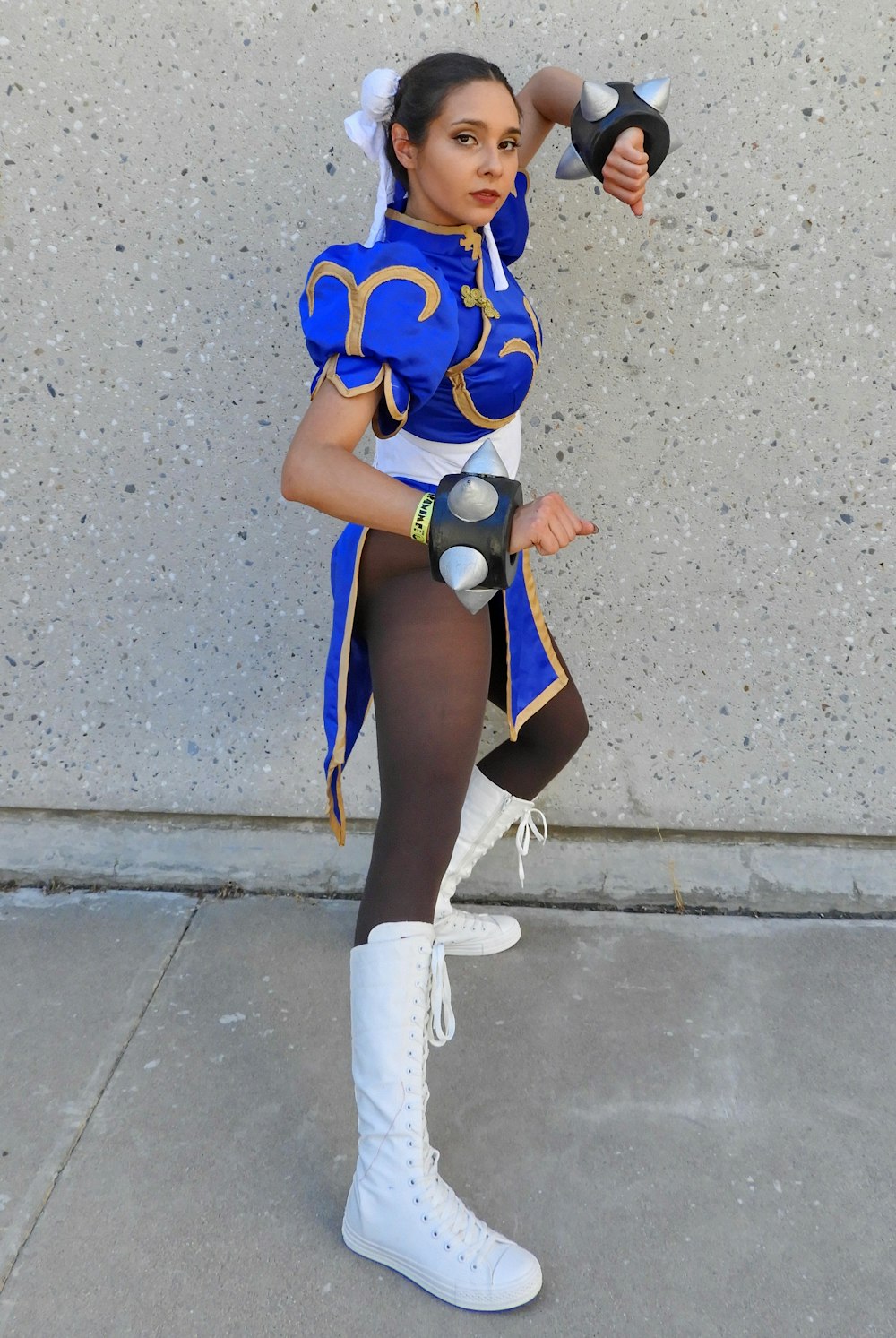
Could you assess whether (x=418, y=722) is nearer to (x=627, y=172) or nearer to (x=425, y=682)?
(x=425, y=682)

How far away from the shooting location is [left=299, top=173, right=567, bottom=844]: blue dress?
1395 mm

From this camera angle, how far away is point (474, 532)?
1.25m

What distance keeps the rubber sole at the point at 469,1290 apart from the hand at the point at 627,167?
1597 millimetres

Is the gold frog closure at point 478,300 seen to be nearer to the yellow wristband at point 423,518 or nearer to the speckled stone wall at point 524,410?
the yellow wristband at point 423,518

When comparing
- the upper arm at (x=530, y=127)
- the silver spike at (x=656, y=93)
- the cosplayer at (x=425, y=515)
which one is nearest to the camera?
the cosplayer at (x=425, y=515)

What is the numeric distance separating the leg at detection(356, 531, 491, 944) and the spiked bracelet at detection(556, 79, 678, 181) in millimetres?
732

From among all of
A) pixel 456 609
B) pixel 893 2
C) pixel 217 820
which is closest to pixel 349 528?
pixel 456 609

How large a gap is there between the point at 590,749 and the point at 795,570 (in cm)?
58

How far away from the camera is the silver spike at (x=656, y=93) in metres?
1.69

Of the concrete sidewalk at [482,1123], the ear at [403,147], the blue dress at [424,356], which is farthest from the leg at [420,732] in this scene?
the ear at [403,147]

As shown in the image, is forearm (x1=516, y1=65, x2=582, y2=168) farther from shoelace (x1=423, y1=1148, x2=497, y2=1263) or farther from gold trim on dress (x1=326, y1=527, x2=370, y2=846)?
shoelace (x1=423, y1=1148, x2=497, y2=1263)

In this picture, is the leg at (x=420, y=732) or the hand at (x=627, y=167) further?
the hand at (x=627, y=167)

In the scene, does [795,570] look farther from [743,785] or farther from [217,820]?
[217,820]

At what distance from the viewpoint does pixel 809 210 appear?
2023 mm
